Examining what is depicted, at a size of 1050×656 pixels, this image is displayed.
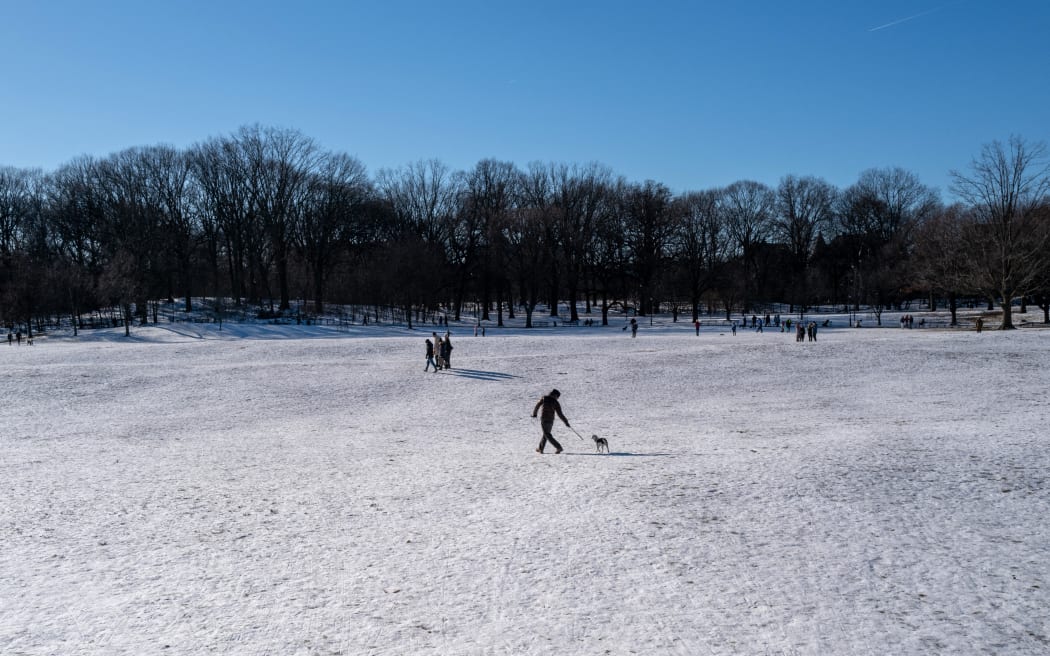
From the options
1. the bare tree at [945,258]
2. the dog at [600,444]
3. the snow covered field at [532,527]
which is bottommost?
the snow covered field at [532,527]

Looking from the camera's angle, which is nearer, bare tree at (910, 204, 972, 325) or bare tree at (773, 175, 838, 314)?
bare tree at (910, 204, 972, 325)

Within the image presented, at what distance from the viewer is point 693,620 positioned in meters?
7.64

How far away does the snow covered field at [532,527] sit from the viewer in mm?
7520

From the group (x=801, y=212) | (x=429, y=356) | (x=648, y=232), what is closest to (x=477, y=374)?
(x=429, y=356)

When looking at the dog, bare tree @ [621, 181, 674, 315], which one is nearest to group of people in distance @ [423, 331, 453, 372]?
the dog

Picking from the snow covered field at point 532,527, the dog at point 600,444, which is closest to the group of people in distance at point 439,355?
the snow covered field at point 532,527

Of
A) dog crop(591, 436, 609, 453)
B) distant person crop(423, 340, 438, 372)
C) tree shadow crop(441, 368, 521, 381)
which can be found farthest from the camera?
distant person crop(423, 340, 438, 372)

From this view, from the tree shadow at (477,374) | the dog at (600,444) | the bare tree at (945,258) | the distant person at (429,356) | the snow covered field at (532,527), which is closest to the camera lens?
the snow covered field at (532,527)

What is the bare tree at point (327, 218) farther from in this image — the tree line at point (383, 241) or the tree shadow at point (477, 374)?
the tree shadow at point (477, 374)

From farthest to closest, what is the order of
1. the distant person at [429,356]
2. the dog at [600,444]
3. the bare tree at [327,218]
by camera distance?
the bare tree at [327,218]
the distant person at [429,356]
the dog at [600,444]

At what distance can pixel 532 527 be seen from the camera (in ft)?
34.8

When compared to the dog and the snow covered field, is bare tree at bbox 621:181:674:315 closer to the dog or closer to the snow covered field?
the snow covered field

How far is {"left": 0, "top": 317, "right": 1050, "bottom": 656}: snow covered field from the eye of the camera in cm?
752

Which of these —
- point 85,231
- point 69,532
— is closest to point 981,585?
A: point 69,532
